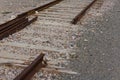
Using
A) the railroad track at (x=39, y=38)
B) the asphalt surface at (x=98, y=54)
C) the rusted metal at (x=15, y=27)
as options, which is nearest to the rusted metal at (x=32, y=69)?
the railroad track at (x=39, y=38)

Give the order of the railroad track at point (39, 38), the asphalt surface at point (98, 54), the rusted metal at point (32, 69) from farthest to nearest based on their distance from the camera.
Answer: the railroad track at point (39, 38), the asphalt surface at point (98, 54), the rusted metal at point (32, 69)

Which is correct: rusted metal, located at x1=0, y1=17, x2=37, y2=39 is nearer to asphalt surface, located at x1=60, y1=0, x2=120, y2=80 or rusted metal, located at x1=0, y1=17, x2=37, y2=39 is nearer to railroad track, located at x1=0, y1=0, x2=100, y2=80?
railroad track, located at x1=0, y1=0, x2=100, y2=80

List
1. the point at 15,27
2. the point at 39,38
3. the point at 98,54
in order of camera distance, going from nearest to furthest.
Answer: the point at 98,54
the point at 39,38
the point at 15,27

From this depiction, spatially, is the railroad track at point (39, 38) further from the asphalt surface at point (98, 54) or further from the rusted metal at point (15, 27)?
the asphalt surface at point (98, 54)

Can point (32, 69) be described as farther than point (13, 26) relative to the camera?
No

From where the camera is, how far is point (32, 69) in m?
5.98

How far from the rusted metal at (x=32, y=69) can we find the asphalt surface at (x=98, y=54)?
0.51 meters

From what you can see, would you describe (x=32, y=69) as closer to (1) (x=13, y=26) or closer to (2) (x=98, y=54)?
(2) (x=98, y=54)

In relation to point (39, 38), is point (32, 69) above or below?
above

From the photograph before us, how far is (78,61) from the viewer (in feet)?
22.6

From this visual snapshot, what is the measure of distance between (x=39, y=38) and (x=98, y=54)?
1844 mm

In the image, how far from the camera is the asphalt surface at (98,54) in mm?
6203

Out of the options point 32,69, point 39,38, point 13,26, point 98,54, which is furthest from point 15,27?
point 32,69

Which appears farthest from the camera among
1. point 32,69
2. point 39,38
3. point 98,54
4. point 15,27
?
point 15,27
